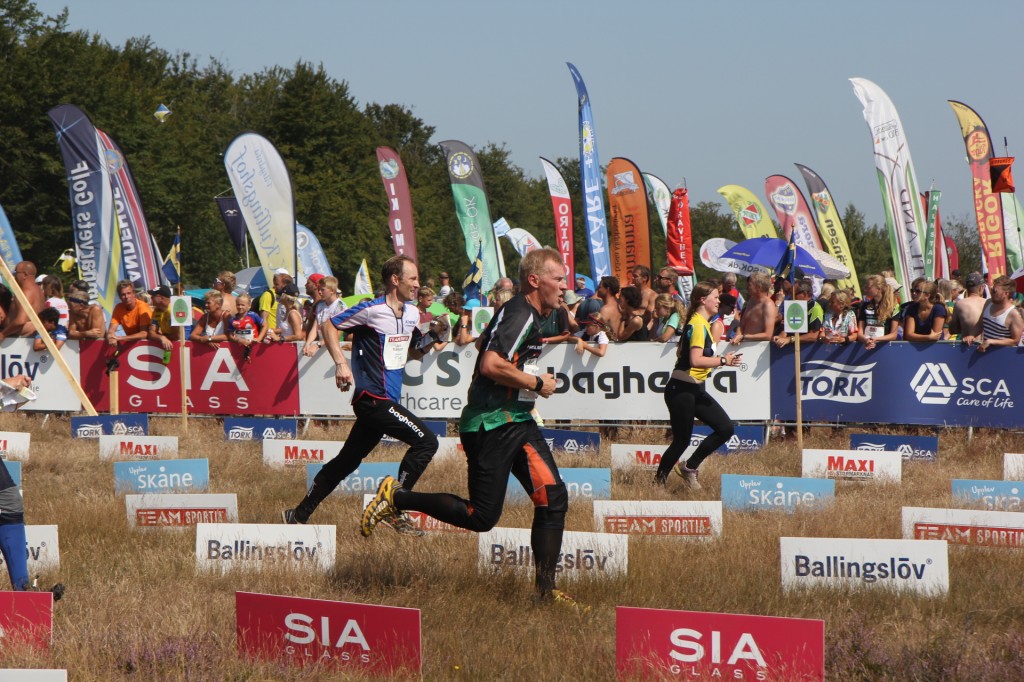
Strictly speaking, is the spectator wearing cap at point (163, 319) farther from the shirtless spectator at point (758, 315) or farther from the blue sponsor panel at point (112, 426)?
the shirtless spectator at point (758, 315)

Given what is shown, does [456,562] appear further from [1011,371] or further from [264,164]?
[264,164]

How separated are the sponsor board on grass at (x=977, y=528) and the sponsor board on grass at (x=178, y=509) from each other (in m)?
4.62

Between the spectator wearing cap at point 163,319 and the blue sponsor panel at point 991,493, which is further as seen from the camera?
the spectator wearing cap at point 163,319

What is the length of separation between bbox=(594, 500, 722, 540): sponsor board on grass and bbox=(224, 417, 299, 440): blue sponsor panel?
20.1 feet

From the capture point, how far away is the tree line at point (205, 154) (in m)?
42.3

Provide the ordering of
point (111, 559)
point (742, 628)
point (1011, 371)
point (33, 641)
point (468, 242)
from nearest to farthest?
point (742, 628) < point (33, 641) < point (111, 559) < point (1011, 371) < point (468, 242)

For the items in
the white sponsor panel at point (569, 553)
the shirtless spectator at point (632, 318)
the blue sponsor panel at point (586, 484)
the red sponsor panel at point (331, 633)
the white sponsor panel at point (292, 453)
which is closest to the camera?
the red sponsor panel at point (331, 633)

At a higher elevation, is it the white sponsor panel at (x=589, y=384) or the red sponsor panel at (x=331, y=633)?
the white sponsor panel at (x=589, y=384)

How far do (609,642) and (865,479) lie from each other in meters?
5.24

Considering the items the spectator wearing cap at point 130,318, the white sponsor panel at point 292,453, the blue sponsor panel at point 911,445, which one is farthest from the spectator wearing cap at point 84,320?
the blue sponsor panel at point 911,445

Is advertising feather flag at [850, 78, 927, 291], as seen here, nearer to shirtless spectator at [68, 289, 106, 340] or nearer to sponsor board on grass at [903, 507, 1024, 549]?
sponsor board on grass at [903, 507, 1024, 549]

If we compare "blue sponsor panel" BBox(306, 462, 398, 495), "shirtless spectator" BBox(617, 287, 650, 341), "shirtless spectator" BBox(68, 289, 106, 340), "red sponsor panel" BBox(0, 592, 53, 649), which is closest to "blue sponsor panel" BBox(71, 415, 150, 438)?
"shirtless spectator" BBox(68, 289, 106, 340)

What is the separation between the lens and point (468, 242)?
91.8ft

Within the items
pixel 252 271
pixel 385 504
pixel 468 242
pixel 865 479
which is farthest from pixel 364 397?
pixel 468 242
